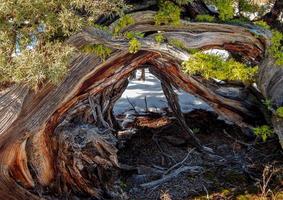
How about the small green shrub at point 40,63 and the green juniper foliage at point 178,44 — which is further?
the green juniper foliage at point 178,44

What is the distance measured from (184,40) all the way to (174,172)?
147 cm

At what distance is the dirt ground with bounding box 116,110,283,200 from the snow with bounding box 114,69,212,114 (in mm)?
285

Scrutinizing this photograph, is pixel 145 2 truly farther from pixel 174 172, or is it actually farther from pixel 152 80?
pixel 152 80

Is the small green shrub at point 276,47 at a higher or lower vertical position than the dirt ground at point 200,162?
higher

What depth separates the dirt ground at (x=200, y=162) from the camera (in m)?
4.12

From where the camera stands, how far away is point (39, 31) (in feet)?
8.82

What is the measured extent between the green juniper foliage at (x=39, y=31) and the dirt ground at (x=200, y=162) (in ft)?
5.38

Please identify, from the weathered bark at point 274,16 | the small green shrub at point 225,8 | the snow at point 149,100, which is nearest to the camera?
the small green shrub at point 225,8

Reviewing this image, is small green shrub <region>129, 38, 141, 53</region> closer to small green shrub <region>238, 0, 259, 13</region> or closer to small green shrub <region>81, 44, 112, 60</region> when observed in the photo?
small green shrub <region>81, 44, 112, 60</region>

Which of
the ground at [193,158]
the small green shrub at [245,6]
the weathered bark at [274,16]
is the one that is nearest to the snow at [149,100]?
the ground at [193,158]

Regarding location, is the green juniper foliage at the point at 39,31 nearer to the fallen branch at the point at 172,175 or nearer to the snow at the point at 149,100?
the fallen branch at the point at 172,175

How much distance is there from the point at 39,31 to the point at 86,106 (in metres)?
1.21

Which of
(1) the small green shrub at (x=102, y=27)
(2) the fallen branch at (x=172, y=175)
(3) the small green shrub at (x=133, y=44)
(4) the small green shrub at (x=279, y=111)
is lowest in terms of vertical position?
(2) the fallen branch at (x=172, y=175)

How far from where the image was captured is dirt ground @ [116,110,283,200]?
412cm
